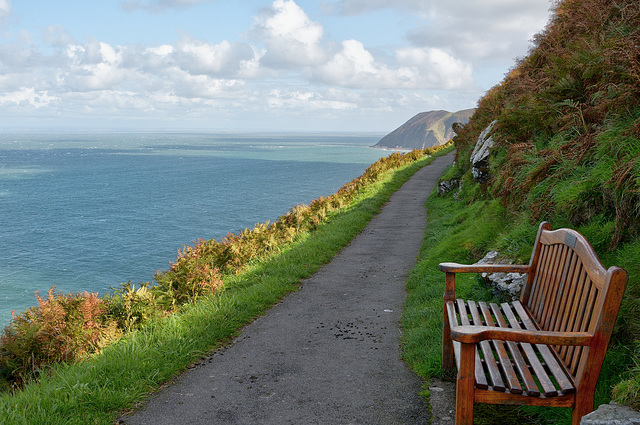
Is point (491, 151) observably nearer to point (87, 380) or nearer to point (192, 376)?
point (192, 376)

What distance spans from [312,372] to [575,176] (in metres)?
4.29

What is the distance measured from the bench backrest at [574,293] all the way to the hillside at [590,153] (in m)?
0.34

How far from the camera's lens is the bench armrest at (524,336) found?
2.97 m

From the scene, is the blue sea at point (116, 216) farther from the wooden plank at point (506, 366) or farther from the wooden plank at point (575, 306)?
the wooden plank at point (575, 306)

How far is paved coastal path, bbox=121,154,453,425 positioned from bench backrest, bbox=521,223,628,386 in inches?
57.1

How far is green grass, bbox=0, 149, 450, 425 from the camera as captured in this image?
13.8 feet

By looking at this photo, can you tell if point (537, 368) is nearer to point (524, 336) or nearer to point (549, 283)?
point (524, 336)

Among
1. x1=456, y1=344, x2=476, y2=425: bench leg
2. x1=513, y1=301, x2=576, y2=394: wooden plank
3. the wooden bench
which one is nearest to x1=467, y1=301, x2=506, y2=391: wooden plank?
the wooden bench

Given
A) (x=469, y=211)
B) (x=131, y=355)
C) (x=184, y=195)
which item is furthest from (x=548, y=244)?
(x=184, y=195)

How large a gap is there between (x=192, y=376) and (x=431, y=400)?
8.51 feet

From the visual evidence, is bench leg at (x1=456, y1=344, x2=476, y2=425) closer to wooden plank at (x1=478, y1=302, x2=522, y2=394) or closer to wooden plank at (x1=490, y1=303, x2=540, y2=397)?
wooden plank at (x1=478, y1=302, x2=522, y2=394)

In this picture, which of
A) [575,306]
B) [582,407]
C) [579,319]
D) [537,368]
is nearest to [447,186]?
[575,306]

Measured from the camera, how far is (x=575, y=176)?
609 centimetres

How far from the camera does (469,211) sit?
481 inches
